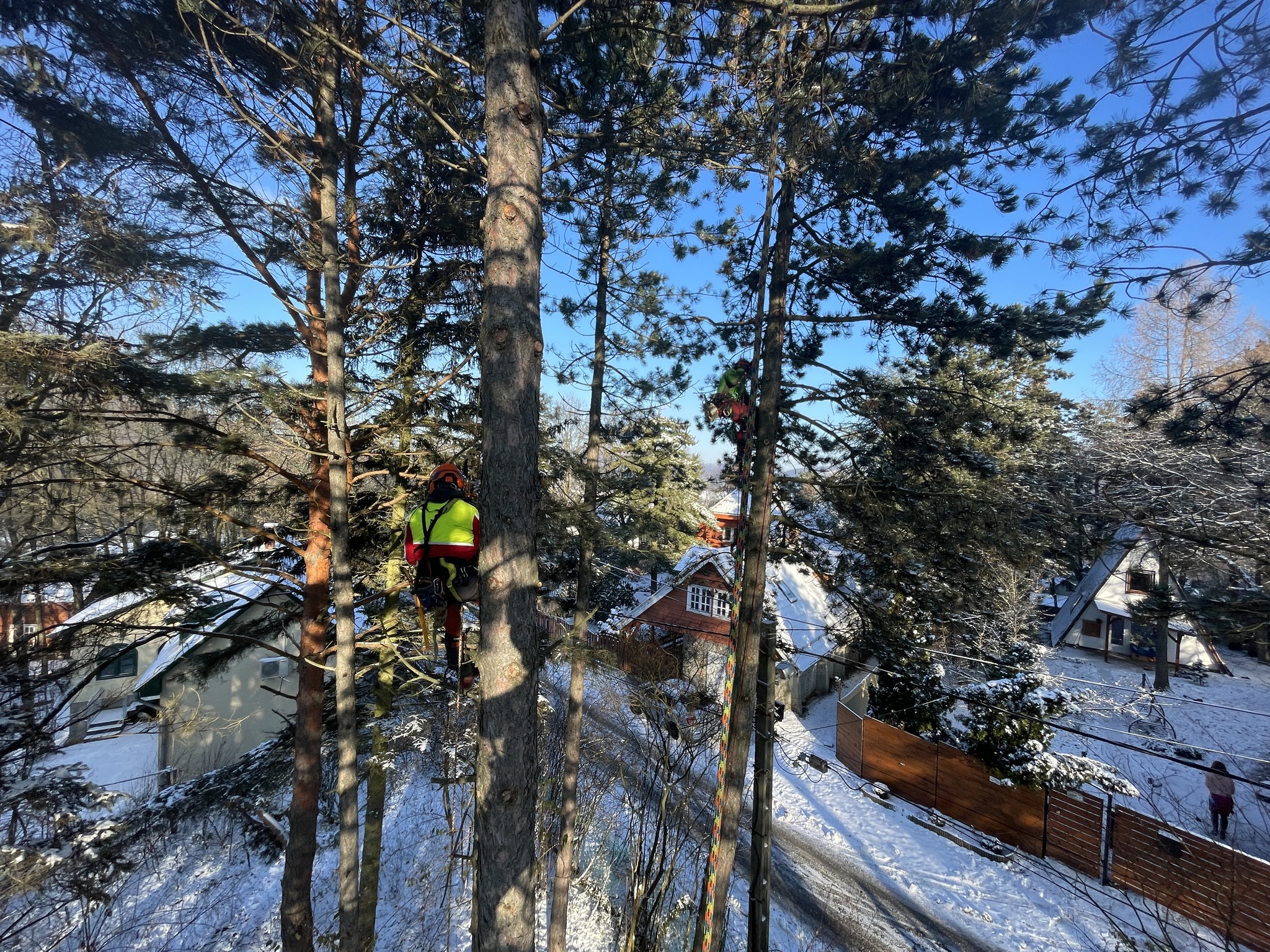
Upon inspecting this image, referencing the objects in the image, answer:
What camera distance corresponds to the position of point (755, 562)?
502cm

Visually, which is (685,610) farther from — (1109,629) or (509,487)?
(1109,629)

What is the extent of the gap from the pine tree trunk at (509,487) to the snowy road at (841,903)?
8.12m

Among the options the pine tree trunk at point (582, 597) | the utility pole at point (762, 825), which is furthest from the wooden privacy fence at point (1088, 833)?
the pine tree trunk at point (582, 597)

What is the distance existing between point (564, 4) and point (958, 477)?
5.83m

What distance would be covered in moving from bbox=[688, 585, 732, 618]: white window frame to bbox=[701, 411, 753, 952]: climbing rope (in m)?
10.7

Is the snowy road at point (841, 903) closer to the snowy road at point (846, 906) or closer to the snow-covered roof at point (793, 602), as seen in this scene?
the snowy road at point (846, 906)

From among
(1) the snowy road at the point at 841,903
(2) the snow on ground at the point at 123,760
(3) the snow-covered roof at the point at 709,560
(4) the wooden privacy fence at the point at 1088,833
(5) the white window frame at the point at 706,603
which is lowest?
(2) the snow on ground at the point at 123,760

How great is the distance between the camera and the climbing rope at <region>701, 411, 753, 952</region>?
4.74m

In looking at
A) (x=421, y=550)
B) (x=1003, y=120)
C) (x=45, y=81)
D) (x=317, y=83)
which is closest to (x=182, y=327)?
(x=45, y=81)

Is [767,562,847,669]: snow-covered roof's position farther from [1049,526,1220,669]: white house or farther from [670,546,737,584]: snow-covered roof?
[1049,526,1220,669]: white house

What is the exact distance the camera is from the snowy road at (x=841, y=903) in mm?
7367

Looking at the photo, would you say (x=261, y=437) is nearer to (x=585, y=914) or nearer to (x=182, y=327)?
(x=182, y=327)

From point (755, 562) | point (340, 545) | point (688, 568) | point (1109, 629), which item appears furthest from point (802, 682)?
A: point (340, 545)

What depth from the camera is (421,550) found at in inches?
159
